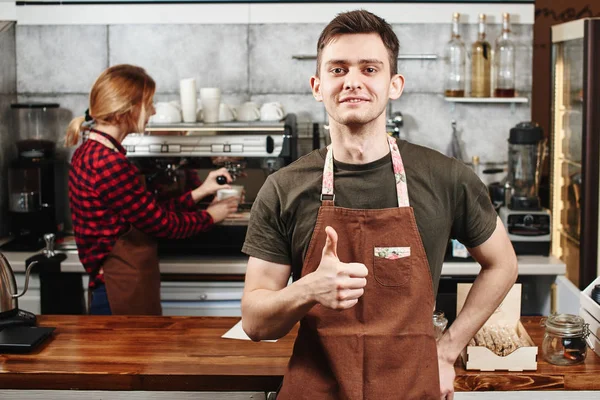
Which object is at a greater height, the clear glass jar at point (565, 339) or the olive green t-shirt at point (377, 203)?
the olive green t-shirt at point (377, 203)

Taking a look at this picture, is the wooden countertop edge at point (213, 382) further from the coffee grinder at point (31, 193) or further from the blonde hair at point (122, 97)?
the coffee grinder at point (31, 193)

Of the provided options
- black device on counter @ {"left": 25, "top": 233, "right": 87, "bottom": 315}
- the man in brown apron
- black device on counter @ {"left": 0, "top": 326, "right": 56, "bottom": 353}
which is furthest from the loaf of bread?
black device on counter @ {"left": 25, "top": 233, "right": 87, "bottom": 315}

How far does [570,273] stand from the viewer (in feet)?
14.0

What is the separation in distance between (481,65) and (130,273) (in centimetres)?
207

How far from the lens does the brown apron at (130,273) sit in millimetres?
3309

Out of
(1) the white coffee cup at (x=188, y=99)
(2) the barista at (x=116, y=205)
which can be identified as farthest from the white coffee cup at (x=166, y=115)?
(2) the barista at (x=116, y=205)

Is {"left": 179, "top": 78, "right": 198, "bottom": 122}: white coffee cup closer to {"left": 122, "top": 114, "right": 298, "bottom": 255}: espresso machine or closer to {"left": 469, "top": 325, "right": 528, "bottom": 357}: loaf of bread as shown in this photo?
{"left": 122, "top": 114, "right": 298, "bottom": 255}: espresso machine

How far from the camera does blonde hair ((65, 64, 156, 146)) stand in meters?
3.23

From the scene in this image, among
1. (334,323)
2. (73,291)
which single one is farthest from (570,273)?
(334,323)

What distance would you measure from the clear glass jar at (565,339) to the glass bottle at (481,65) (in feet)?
7.06

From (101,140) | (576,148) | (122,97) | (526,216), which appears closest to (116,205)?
(101,140)

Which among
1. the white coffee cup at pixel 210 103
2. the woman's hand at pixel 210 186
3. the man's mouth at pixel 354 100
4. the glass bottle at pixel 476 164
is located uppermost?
the white coffee cup at pixel 210 103

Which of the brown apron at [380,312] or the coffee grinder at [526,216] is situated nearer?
the brown apron at [380,312]

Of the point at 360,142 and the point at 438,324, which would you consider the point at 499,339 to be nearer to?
the point at 438,324
